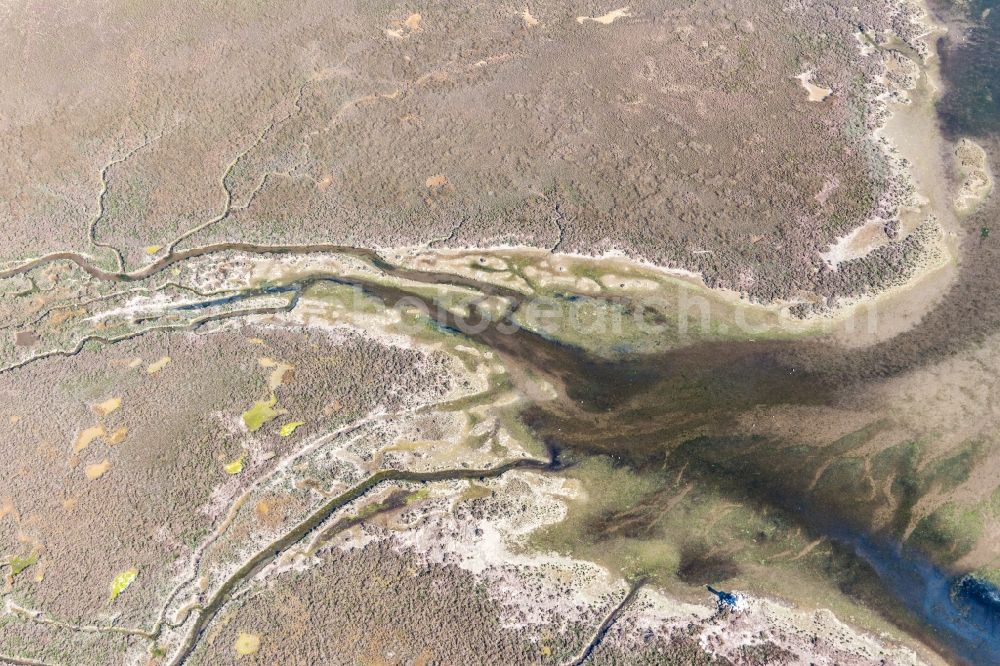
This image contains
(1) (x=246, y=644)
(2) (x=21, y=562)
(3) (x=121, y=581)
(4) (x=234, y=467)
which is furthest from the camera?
(4) (x=234, y=467)

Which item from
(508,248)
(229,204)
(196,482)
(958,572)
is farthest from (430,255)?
(958,572)

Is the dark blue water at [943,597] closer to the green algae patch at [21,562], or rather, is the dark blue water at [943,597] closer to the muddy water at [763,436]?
the muddy water at [763,436]

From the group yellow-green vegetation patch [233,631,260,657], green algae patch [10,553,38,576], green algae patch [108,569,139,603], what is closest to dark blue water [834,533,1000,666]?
yellow-green vegetation patch [233,631,260,657]

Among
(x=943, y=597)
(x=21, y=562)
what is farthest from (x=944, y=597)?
(x=21, y=562)

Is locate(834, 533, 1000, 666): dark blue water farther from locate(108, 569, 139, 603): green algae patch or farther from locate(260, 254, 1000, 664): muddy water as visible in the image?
locate(108, 569, 139, 603): green algae patch

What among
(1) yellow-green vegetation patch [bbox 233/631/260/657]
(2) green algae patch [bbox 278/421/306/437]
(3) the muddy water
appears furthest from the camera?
(2) green algae patch [bbox 278/421/306/437]

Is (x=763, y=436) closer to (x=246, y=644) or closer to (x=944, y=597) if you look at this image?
(x=944, y=597)

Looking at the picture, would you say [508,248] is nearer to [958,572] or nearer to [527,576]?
[527,576]
